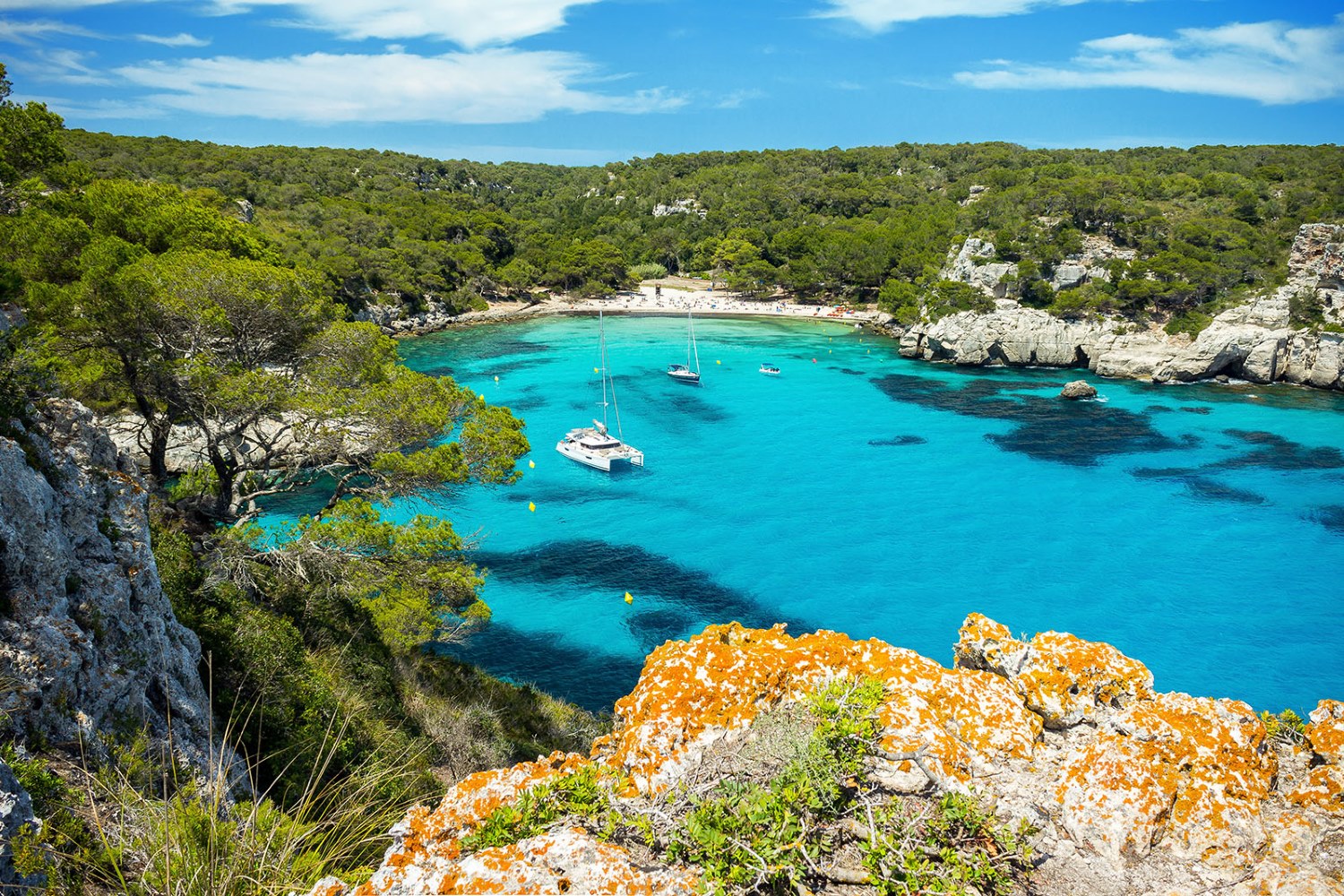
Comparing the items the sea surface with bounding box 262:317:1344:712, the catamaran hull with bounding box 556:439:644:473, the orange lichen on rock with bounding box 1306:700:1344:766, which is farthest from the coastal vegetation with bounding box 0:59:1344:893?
the catamaran hull with bounding box 556:439:644:473

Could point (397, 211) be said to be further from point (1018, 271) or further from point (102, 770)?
point (102, 770)

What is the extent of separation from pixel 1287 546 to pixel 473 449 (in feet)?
97.0

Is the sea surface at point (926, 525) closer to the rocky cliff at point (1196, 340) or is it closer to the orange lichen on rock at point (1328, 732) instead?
the rocky cliff at point (1196, 340)

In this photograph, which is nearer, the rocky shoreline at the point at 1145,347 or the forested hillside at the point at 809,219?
the rocky shoreline at the point at 1145,347

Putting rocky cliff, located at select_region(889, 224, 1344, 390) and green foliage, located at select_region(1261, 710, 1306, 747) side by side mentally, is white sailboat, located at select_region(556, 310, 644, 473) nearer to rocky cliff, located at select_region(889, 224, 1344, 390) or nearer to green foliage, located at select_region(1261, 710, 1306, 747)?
green foliage, located at select_region(1261, 710, 1306, 747)

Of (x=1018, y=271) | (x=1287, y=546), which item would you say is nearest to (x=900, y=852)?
(x=1287, y=546)

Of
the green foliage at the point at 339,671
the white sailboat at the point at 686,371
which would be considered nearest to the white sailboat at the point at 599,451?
the white sailboat at the point at 686,371

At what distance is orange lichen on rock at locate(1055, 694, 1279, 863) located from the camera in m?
3.85

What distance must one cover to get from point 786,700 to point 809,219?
309ft

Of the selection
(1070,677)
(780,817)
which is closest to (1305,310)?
(1070,677)

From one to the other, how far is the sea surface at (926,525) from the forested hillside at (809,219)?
1546 centimetres

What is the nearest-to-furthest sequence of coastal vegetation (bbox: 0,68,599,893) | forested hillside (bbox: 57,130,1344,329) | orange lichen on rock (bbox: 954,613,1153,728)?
orange lichen on rock (bbox: 954,613,1153,728) → coastal vegetation (bbox: 0,68,599,893) → forested hillside (bbox: 57,130,1344,329)

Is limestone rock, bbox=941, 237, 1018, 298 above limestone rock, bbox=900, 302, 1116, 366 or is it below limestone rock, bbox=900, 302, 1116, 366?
above

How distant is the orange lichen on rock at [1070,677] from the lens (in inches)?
202
